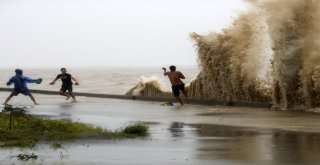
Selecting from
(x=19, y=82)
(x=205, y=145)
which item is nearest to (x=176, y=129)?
(x=205, y=145)

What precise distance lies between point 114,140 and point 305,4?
1255cm

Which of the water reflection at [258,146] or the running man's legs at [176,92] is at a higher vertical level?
the running man's legs at [176,92]

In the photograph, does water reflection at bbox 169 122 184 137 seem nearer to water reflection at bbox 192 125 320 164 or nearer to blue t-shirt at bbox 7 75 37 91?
water reflection at bbox 192 125 320 164

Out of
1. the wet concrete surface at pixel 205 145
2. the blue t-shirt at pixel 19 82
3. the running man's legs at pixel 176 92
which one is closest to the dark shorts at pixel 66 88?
the blue t-shirt at pixel 19 82

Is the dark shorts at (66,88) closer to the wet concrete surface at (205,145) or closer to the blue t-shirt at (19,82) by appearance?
the blue t-shirt at (19,82)

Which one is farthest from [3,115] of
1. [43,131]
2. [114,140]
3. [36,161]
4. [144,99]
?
[144,99]

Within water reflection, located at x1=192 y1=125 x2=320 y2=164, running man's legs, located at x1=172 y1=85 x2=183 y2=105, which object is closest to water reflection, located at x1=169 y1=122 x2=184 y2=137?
water reflection, located at x1=192 y1=125 x2=320 y2=164

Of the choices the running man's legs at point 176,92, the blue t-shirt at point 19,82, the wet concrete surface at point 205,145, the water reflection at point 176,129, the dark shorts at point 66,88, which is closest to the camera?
the wet concrete surface at point 205,145

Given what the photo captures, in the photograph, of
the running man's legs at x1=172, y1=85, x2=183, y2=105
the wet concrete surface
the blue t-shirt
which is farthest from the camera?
the blue t-shirt

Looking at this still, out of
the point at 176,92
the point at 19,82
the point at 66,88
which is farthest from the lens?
the point at 66,88

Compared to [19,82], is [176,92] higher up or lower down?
lower down

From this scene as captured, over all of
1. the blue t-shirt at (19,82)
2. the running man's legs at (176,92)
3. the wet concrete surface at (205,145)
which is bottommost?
the wet concrete surface at (205,145)

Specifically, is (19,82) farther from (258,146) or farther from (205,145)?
(258,146)

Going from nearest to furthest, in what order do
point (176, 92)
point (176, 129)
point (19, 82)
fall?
point (176, 129), point (176, 92), point (19, 82)
